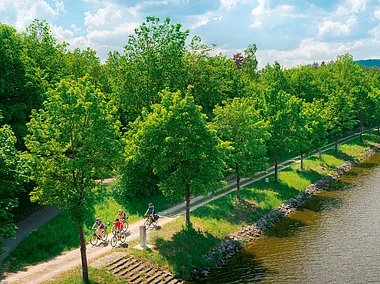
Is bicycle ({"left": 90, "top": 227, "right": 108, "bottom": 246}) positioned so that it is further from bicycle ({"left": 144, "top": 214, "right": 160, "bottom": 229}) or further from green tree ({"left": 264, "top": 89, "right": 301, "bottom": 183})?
green tree ({"left": 264, "top": 89, "right": 301, "bottom": 183})

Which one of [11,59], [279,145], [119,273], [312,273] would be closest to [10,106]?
[11,59]

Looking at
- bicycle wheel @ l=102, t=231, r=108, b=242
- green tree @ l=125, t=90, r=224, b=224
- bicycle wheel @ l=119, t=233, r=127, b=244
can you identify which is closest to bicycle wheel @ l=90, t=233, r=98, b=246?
bicycle wheel @ l=102, t=231, r=108, b=242

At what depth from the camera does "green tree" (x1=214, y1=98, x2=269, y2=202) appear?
3741 centimetres

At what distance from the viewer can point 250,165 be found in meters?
38.6

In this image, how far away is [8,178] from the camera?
56.5 feet

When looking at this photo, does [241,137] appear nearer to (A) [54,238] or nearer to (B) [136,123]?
(B) [136,123]

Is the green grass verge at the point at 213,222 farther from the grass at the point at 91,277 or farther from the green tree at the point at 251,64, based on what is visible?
the green tree at the point at 251,64

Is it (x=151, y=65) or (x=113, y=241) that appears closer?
(x=113, y=241)

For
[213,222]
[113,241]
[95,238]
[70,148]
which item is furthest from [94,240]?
[213,222]

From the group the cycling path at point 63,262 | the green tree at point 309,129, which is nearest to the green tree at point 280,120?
the green tree at point 309,129

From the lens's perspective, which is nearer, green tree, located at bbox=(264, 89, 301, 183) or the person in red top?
the person in red top

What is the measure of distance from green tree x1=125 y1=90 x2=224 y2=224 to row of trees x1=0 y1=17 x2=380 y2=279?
8 centimetres

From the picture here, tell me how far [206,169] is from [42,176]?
12744 millimetres

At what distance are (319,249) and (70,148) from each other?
20.9 metres
